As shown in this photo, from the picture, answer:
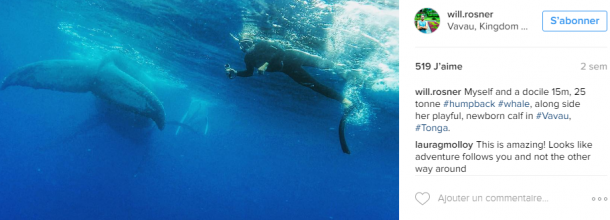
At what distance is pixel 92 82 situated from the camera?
13.8 metres

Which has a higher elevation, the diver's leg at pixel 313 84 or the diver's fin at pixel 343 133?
the diver's leg at pixel 313 84

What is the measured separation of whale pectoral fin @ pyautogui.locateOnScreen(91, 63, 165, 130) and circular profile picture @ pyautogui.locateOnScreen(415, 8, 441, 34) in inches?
503

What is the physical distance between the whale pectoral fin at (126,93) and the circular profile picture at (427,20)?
1277cm

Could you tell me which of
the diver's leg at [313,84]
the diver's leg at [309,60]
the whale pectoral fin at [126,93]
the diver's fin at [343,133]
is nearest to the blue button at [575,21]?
the diver's fin at [343,133]

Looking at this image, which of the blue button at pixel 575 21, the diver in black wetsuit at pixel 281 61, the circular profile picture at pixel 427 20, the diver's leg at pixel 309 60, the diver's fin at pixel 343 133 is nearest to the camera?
the blue button at pixel 575 21

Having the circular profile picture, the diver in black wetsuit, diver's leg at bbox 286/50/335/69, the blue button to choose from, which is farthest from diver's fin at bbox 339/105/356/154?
the blue button

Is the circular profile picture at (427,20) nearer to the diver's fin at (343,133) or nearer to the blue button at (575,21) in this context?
the blue button at (575,21)

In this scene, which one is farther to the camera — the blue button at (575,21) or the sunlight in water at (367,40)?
the sunlight in water at (367,40)

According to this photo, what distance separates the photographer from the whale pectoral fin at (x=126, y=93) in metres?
13.0

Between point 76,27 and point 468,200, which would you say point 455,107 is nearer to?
point 468,200

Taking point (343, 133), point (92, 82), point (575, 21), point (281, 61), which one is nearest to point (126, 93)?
point (92, 82)

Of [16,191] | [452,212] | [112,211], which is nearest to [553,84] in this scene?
[452,212]

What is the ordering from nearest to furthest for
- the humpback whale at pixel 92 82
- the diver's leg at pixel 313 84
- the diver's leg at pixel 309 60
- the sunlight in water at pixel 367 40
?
the diver's leg at pixel 313 84, the sunlight in water at pixel 367 40, the diver's leg at pixel 309 60, the humpback whale at pixel 92 82

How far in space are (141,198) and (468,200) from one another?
184ft
